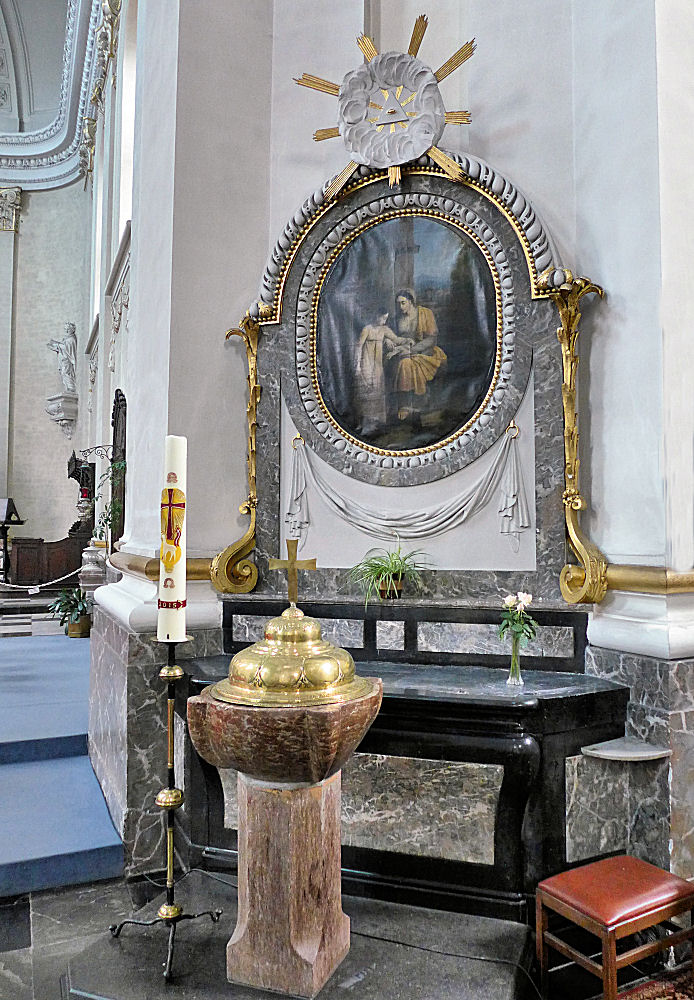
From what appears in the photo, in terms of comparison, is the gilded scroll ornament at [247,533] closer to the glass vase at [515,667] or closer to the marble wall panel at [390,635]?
the marble wall panel at [390,635]

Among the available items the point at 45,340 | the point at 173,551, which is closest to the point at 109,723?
the point at 173,551

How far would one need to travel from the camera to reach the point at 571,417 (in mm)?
3438

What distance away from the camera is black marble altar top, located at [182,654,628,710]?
288 centimetres

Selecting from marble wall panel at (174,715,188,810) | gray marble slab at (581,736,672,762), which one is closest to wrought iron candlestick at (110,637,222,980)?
marble wall panel at (174,715,188,810)

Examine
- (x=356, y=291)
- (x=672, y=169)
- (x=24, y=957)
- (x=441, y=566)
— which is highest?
(x=672, y=169)

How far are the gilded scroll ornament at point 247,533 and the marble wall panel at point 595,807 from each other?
179 centimetres

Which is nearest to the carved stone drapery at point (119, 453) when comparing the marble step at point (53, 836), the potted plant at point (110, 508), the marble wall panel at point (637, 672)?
the potted plant at point (110, 508)

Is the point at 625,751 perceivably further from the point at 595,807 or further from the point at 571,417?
the point at 571,417

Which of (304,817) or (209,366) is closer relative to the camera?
(304,817)

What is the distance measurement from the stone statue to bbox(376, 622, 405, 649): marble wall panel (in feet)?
46.0

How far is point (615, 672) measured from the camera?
10.4 ft

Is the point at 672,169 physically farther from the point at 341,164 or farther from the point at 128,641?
the point at 128,641

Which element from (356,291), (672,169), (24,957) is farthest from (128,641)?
(672,169)

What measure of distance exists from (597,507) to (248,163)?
2.57 m
